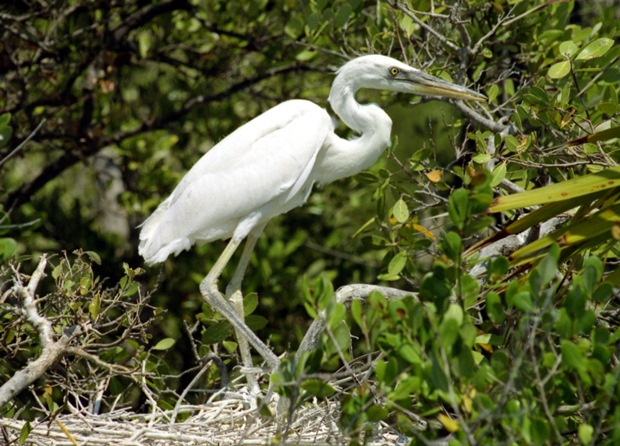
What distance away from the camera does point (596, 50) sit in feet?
11.4

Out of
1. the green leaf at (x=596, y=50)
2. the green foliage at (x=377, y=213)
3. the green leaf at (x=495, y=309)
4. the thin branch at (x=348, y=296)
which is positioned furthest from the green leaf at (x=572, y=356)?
the green leaf at (x=596, y=50)

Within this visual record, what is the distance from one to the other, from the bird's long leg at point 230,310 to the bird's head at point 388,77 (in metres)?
0.91

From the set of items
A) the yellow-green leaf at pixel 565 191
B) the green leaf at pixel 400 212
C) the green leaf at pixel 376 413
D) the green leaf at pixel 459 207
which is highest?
the green leaf at pixel 459 207

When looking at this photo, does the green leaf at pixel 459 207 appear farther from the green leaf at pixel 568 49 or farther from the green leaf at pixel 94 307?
the green leaf at pixel 94 307

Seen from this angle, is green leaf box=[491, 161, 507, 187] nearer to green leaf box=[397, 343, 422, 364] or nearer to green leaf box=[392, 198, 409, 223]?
green leaf box=[392, 198, 409, 223]

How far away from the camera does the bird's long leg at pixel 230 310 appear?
12.8 feet

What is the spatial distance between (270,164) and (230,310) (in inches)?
26.4

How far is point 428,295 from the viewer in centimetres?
240

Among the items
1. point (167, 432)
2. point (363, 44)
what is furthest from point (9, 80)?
point (167, 432)

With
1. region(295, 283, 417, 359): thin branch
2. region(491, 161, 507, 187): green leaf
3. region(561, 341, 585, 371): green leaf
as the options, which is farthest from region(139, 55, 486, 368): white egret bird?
region(561, 341, 585, 371): green leaf

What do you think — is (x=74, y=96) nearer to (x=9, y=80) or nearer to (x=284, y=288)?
(x=9, y=80)

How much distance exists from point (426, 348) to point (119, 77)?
418 cm

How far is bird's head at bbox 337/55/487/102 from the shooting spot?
3.98m

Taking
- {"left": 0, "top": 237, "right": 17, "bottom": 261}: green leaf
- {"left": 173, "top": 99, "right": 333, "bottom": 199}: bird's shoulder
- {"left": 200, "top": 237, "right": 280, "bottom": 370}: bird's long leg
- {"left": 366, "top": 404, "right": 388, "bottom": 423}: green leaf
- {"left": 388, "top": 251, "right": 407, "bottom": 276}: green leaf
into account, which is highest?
{"left": 0, "top": 237, "right": 17, "bottom": 261}: green leaf
